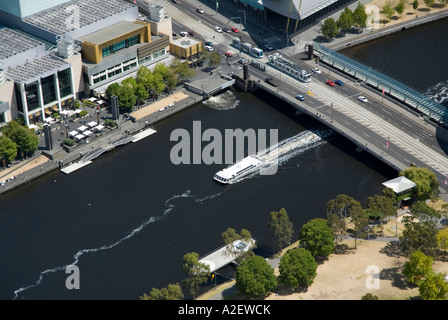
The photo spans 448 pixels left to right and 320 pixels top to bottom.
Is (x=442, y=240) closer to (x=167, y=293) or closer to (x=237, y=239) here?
(x=237, y=239)

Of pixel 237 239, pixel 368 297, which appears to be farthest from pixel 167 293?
pixel 368 297

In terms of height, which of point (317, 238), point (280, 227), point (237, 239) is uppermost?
point (317, 238)

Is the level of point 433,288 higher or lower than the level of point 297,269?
higher

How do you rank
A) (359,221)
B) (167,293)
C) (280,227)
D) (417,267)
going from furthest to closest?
1. (359,221)
2. (280,227)
3. (417,267)
4. (167,293)

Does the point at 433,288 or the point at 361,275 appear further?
the point at 361,275

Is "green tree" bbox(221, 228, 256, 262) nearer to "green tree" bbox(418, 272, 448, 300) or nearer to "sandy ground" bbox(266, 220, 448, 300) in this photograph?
"sandy ground" bbox(266, 220, 448, 300)

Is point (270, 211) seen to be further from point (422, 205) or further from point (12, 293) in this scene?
point (12, 293)

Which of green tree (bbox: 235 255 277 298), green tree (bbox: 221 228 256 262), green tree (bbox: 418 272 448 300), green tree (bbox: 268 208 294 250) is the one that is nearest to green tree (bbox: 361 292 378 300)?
green tree (bbox: 418 272 448 300)

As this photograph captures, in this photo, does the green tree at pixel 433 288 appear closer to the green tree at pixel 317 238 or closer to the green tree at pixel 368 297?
the green tree at pixel 368 297
